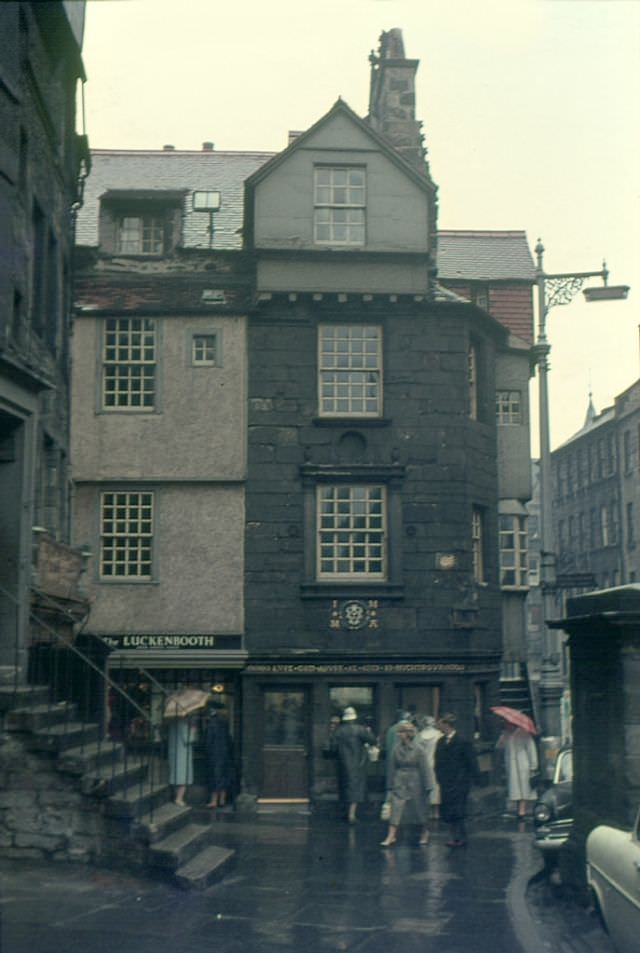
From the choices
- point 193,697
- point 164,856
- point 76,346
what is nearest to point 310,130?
point 76,346

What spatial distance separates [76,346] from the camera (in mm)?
28031

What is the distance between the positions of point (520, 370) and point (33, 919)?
76.5 ft

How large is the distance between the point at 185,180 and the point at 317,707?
1261 cm

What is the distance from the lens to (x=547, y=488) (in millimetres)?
24984

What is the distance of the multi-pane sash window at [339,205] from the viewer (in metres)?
28.3

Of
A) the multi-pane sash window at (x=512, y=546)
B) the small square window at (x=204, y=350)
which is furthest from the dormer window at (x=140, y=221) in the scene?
the multi-pane sash window at (x=512, y=546)

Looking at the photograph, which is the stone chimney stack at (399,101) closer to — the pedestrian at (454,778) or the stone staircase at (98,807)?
the pedestrian at (454,778)

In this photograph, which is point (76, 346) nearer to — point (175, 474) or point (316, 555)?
point (175, 474)

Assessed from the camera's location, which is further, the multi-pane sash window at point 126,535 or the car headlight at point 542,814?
the multi-pane sash window at point 126,535

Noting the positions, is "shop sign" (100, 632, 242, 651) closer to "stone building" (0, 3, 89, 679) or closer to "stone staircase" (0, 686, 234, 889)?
"stone building" (0, 3, 89, 679)

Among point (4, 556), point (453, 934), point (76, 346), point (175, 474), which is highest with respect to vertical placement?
point (76, 346)

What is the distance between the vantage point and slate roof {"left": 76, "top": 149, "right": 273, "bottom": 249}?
29406 mm

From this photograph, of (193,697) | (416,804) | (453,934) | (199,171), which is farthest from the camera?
(199,171)

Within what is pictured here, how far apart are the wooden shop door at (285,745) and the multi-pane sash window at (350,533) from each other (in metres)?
2.63
